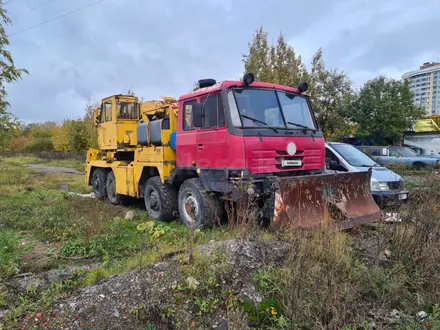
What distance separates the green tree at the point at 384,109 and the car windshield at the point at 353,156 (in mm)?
13714

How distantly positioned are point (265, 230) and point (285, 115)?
2359 millimetres

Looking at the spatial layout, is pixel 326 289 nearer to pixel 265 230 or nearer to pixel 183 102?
pixel 265 230

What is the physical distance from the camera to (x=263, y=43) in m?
17.9

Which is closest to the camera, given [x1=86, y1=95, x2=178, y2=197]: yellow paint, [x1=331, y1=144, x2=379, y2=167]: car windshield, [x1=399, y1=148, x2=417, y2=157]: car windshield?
[x1=86, y1=95, x2=178, y2=197]: yellow paint

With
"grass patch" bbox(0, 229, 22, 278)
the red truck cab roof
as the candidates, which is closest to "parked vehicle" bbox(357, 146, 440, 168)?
the red truck cab roof

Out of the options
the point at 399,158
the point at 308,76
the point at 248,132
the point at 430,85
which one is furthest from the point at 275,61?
the point at 430,85

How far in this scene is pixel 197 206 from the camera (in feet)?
21.8

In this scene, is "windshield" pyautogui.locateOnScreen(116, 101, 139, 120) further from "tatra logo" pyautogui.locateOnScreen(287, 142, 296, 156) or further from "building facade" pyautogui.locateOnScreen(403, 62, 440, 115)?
"building facade" pyautogui.locateOnScreen(403, 62, 440, 115)

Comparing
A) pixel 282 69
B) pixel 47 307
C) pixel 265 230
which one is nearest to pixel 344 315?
pixel 265 230

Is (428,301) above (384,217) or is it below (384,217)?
below

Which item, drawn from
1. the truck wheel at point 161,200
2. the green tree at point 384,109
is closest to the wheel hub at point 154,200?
the truck wheel at point 161,200

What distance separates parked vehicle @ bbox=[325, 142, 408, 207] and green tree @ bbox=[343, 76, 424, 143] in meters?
14.0

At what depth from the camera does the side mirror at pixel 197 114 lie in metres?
6.46

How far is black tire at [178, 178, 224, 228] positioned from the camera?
638 cm
